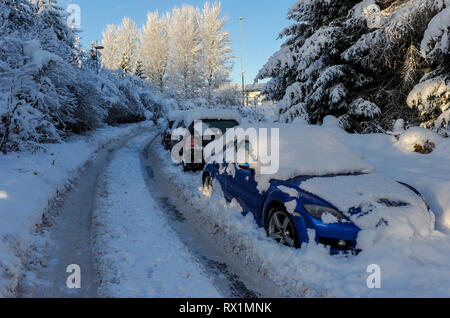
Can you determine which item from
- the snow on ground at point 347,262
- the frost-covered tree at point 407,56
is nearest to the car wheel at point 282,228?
the snow on ground at point 347,262

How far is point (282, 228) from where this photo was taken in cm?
398

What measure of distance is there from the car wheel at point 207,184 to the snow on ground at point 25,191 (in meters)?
3.26

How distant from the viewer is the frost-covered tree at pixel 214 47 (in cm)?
3700

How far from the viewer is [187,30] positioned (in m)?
36.9

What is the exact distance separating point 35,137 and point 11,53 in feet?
8.76

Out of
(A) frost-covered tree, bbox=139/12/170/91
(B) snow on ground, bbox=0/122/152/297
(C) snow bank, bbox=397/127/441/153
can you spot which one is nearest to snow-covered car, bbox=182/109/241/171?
(B) snow on ground, bbox=0/122/152/297

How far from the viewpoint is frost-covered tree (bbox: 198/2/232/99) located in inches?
1457

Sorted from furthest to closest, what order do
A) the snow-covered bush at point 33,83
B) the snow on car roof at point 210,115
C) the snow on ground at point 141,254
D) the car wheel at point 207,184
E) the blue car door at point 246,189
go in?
the snow on car roof at point 210,115 < the snow-covered bush at point 33,83 < the car wheel at point 207,184 < the blue car door at point 246,189 < the snow on ground at point 141,254

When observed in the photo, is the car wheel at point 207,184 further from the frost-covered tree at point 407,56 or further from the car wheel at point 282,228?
the frost-covered tree at point 407,56

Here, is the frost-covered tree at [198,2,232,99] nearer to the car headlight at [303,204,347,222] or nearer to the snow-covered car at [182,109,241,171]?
the snow-covered car at [182,109,241,171]

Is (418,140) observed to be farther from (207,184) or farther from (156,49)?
(156,49)

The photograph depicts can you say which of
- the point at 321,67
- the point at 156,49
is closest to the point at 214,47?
the point at 156,49

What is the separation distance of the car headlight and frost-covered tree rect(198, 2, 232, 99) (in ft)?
115

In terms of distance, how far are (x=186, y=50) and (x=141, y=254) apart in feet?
122
